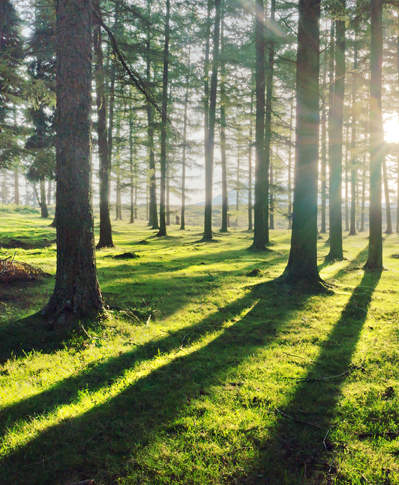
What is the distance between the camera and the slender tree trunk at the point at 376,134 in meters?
8.28

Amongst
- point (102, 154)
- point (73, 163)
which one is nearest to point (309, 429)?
point (73, 163)

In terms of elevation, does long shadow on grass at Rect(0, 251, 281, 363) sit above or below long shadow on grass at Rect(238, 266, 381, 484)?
above

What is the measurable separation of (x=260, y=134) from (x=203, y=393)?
41.7ft

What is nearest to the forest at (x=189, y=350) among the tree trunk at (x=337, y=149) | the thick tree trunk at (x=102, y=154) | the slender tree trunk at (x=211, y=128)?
the tree trunk at (x=337, y=149)

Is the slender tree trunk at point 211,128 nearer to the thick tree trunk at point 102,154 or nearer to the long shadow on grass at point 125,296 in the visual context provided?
the thick tree trunk at point 102,154

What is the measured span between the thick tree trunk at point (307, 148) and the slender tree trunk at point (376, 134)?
3.12 m

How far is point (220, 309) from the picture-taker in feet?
17.9

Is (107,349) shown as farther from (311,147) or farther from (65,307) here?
(311,147)

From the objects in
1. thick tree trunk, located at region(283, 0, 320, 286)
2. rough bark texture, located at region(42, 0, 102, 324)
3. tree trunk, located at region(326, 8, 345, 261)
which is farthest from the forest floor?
tree trunk, located at region(326, 8, 345, 261)

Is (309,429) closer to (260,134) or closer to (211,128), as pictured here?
(260,134)

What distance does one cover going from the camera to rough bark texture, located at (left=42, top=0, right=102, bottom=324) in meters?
4.12

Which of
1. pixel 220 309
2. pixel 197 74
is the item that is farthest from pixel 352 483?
pixel 197 74

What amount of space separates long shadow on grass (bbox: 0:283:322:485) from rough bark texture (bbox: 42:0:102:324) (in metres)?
1.45

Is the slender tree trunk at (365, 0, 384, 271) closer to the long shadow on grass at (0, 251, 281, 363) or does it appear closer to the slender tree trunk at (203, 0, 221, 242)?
the long shadow on grass at (0, 251, 281, 363)
